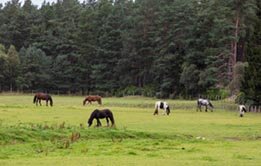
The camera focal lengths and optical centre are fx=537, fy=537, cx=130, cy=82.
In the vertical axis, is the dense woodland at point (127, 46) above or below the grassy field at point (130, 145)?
above

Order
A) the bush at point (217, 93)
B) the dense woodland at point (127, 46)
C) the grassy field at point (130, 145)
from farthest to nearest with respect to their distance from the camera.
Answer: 1. the dense woodland at point (127, 46)
2. the bush at point (217, 93)
3. the grassy field at point (130, 145)

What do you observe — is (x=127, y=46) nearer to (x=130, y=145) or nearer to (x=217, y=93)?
(x=217, y=93)

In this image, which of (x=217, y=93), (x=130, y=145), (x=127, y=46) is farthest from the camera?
(x=127, y=46)

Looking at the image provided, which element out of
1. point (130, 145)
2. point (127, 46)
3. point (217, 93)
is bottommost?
point (130, 145)

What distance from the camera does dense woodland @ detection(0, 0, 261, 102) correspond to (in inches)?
3356

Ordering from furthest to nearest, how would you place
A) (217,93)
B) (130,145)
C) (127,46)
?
(127,46), (217,93), (130,145)

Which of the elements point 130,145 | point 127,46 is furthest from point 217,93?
point 130,145

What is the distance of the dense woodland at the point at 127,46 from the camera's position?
85.2 metres

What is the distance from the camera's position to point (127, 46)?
345 ft

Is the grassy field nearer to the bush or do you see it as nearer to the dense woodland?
the bush

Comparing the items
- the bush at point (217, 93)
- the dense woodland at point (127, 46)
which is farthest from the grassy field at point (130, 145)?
the dense woodland at point (127, 46)

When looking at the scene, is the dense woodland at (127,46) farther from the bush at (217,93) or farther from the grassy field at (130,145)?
the grassy field at (130,145)

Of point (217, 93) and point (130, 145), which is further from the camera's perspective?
point (217, 93)

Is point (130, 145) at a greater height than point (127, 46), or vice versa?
point (127, 46)
